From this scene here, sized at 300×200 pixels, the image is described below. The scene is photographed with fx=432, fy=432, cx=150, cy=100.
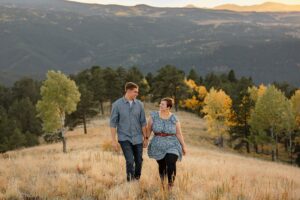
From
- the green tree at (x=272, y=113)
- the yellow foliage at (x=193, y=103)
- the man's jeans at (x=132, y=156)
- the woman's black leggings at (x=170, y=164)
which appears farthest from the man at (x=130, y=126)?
the yellow foliage at (x=193, y=103)

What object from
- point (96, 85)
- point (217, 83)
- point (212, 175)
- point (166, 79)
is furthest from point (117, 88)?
point (212, 175)

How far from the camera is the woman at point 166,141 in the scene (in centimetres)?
1013

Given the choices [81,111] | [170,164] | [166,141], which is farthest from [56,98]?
[170,164]

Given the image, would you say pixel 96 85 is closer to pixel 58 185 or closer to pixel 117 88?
pixel 117 88

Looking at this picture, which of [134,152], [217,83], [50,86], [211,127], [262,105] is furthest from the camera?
[217,83]

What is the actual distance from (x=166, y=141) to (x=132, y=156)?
108 centimetres

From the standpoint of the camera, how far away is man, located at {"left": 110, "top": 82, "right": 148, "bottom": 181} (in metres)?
10.8

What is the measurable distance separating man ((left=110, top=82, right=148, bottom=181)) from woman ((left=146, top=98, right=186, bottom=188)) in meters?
0.52

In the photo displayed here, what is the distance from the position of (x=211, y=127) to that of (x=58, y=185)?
56.5 meters

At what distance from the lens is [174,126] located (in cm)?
1031

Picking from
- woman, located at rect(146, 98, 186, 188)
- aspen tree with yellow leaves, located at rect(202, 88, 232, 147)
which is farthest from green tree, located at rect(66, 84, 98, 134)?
woman, located at rect(146, 98, 186, 188)

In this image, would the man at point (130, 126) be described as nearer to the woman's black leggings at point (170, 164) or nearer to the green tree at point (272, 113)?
the woman's black leggings at point (170, 164)

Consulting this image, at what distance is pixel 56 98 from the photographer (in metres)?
47.4

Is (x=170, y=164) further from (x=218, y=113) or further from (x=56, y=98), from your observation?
(x=218, y=113)
